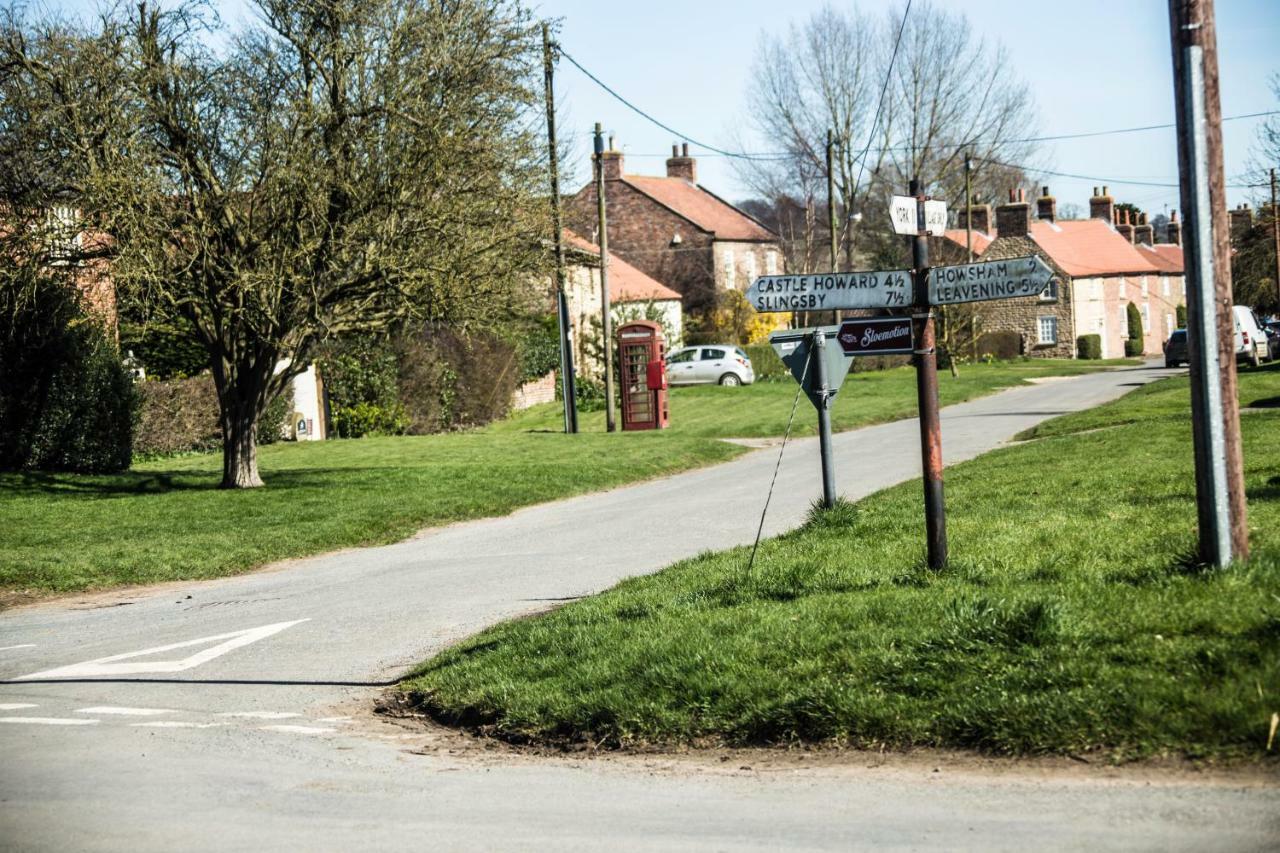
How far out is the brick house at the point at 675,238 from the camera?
2662 inches

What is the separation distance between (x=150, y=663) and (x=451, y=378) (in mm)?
26413

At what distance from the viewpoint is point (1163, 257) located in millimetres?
86375

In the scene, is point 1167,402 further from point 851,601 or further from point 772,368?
point 772,368

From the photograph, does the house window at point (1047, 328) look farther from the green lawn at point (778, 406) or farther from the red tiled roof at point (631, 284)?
the red tiled roof at point (631, 284)

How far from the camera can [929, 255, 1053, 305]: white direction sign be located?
26.4 ft

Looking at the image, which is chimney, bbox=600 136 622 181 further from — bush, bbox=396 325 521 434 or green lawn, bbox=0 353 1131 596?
green lawn, bbox=0 353 1131 596

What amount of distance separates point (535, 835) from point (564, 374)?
26.3 metres

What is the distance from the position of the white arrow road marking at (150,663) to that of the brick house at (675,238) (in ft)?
183

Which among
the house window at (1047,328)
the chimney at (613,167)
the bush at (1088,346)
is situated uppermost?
the chimney at (613,167)

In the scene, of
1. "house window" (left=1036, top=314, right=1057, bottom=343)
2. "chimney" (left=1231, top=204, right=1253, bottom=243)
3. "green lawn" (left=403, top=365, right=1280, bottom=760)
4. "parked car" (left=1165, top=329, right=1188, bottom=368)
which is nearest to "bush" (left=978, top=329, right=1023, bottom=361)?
"house window" (left=1036, top=314, right=1057, bottom=343)

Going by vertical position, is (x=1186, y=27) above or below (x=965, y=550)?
above

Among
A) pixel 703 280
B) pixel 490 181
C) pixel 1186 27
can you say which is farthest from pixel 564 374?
pixel 703 280

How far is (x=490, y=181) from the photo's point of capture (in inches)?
819

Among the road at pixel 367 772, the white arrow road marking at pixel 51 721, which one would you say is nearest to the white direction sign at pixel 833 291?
the road at pixel 367 772
